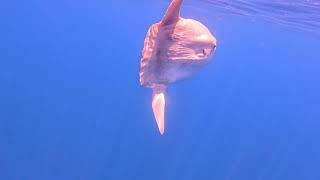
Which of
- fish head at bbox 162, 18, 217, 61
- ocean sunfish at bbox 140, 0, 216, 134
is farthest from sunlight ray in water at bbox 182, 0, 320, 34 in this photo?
fish head at bbox 162, 18, 217, 61

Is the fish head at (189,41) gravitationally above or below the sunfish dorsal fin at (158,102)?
above

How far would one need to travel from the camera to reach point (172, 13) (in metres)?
4.24

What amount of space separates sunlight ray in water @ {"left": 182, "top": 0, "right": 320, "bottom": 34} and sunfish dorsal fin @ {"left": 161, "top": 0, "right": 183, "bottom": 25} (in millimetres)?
11483

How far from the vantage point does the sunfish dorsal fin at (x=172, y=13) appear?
13.2 ft

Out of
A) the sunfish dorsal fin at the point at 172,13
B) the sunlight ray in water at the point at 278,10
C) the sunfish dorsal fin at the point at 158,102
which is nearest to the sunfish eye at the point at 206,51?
the sunfish dorsal fin at the point at 172,13

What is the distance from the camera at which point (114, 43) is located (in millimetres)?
88812

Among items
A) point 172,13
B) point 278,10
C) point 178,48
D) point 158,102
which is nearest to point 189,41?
point 178,48

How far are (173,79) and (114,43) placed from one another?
278ft

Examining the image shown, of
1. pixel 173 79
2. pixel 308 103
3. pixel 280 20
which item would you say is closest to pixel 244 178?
pixel 280 20

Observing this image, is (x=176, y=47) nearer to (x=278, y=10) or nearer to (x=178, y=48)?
(x=178, y=48)

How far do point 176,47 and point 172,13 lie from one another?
1.30 ft

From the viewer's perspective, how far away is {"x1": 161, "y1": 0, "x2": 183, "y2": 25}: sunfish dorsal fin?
159 inches

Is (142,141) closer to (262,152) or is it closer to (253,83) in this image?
(262,152)

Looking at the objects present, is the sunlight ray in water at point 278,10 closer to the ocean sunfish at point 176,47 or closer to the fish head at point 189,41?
the ocean sunfish at point 176,47
